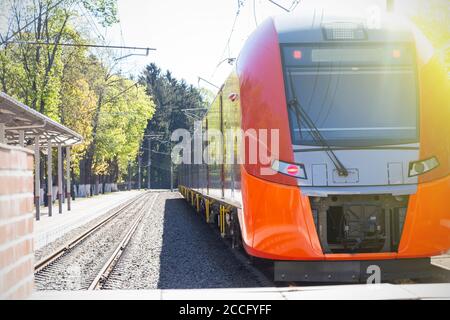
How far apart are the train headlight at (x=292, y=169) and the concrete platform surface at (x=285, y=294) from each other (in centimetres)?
153

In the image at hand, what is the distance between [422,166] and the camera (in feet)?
20.9

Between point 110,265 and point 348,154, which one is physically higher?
point 348,154

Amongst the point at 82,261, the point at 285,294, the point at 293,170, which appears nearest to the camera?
the point at 285,294

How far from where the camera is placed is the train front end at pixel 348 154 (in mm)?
6230

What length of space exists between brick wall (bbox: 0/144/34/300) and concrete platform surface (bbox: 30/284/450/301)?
9.1 inches

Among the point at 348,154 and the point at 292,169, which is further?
the point at 348,154

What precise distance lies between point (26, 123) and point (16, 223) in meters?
12.6

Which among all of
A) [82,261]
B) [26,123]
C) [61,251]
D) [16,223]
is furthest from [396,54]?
[26,123]

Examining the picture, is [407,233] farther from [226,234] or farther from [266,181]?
[226,234]

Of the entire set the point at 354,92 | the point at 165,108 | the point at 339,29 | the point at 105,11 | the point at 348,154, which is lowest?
the point at 348,154

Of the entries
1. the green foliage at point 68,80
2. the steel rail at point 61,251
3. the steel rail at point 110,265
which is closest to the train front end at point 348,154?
the steel rail at point 110,265

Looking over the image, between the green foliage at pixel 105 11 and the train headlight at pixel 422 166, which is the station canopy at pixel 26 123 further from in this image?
the green foliage at pixel 105 11

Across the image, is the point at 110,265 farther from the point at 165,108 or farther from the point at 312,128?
the point at 165,108
